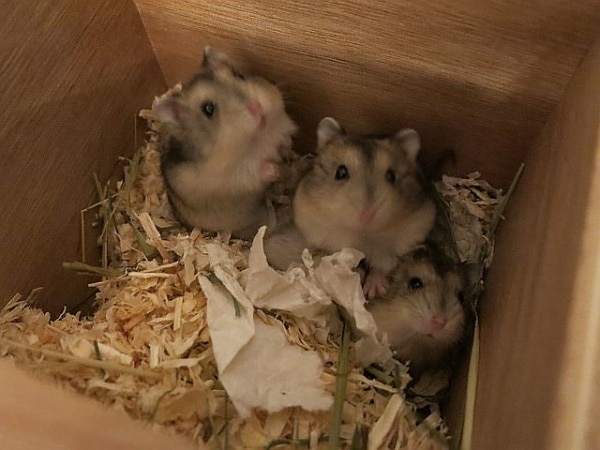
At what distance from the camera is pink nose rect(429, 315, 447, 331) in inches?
70.9

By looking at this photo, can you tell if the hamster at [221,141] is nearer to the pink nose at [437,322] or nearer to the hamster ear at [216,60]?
the hamster ear at [216,60]

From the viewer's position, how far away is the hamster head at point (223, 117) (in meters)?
1.92

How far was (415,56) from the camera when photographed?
177 cm

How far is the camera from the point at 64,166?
81.5 inches

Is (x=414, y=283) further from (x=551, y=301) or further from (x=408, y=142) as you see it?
(x=551, y=301)

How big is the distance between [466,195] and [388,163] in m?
0.36

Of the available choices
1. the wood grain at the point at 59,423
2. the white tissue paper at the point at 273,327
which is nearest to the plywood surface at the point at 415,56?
the white tissue paper at the point at 273,327

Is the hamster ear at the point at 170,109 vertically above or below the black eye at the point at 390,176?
above

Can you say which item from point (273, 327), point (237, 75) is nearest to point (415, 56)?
point (237, 75)

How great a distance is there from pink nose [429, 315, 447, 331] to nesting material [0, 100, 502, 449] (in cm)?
13

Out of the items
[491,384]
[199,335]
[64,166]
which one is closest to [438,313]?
[491,384]

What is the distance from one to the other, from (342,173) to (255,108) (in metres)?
0.28

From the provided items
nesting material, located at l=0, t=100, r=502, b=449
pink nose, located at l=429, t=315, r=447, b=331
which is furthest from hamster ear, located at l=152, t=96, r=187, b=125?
pink nose, located at l=429, t=315, r=447, b=331

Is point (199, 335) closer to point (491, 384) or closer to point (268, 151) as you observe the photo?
point (268, 151)
